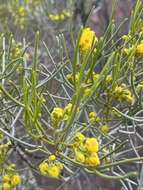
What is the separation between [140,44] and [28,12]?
317 centimetres

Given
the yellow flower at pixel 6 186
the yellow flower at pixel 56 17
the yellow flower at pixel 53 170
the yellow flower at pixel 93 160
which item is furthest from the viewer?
the yellow flower at pixel 56 17

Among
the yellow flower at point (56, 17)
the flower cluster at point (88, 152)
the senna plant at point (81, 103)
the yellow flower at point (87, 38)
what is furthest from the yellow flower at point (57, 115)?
the yellow flower at point (56, 17)

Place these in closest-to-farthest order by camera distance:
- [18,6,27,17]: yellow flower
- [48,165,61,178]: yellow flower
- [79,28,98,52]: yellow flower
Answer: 1. [48,165,61,178]: yellow flower
2. [79,28,98,52]: yellow flower
3. [18,6,27,17]: yellow flower

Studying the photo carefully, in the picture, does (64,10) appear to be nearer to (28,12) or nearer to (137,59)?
(28,12)

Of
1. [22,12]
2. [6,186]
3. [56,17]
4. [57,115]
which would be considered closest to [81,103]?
[57,115]

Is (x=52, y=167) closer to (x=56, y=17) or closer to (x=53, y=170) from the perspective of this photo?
(x=53, y=170)

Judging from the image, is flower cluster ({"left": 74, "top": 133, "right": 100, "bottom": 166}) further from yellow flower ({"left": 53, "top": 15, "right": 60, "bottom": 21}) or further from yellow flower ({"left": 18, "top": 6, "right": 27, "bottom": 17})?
yellow flower ({"left": 18, "top": 6, "right": 27, "bottom": 17})

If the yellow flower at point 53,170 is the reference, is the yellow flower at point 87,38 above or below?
above

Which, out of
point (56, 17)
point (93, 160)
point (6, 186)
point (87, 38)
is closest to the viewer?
point (93, 160)

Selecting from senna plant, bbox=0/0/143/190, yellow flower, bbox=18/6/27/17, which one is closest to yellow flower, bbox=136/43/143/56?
senna plant, bbox=0/0/143/190

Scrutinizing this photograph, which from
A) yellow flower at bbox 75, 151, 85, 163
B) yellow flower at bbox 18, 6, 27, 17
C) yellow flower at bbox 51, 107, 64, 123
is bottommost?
yellow flower at bbox 18, 6, 27, 17

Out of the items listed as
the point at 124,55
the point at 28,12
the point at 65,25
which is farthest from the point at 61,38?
the point at 28,12

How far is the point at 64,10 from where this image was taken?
4070 millimetres

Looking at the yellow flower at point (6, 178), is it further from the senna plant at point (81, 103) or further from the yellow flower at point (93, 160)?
the yellow flower at point (93, 160)
